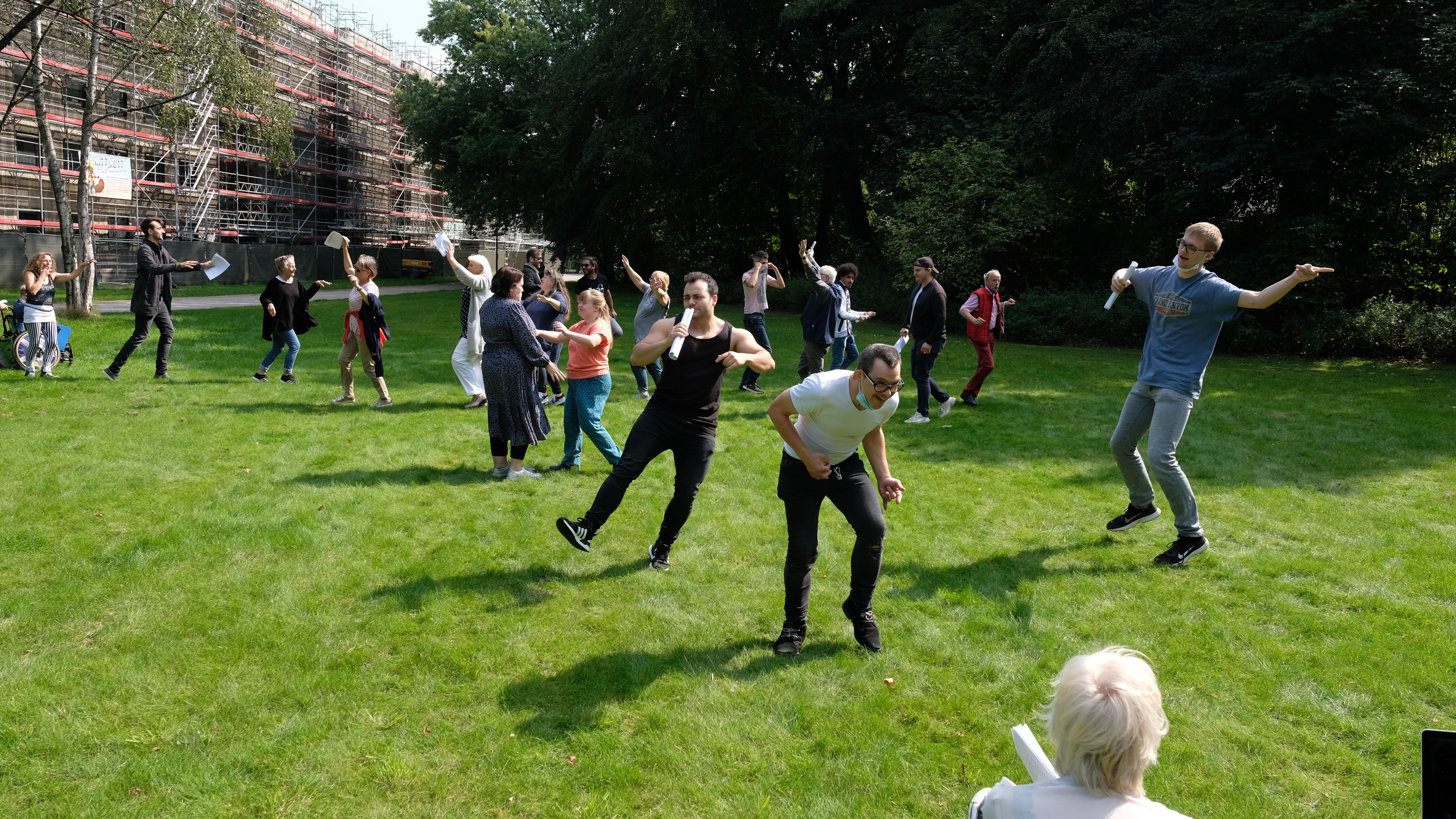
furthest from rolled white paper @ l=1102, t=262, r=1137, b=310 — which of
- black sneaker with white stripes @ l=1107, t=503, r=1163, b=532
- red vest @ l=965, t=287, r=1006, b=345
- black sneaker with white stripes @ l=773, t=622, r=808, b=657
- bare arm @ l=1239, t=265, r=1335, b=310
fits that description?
red vest @ l=965, t=287, r=1006, b=345

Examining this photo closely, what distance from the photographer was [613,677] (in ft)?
15.3

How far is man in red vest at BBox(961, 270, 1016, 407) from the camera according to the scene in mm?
11953

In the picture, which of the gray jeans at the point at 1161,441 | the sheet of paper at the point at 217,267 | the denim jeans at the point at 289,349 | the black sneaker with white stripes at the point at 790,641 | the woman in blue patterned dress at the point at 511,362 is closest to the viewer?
the black sneaker with white stripes at the point at 790,641

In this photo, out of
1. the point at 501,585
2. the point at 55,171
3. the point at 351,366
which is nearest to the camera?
the point at 501,585

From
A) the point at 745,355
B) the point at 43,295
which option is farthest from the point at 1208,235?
the point at 43,295

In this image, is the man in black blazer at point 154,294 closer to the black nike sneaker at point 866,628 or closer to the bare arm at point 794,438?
the bare arm at point 794,438

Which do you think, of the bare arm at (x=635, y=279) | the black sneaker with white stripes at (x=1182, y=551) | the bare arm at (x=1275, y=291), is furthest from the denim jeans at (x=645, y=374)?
the bare arm at (x=1275, y=291)

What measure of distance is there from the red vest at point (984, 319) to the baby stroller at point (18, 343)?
505 inches

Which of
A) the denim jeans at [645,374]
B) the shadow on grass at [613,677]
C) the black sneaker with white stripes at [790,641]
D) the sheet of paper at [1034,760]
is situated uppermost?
the sheet of paper at [1034,760]

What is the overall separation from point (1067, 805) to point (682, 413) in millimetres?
4054

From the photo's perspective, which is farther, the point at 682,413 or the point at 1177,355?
the point at 1177,355

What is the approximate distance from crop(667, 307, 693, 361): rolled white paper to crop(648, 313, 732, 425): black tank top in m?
0.09

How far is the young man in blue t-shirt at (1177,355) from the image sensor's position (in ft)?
19.7

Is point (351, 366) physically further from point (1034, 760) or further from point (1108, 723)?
point (1108, 723)
